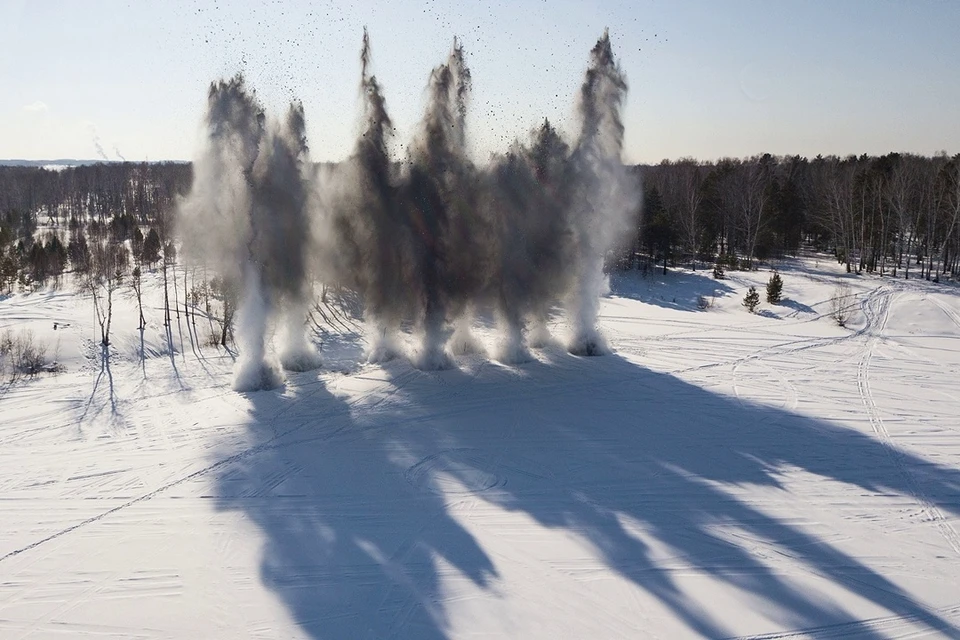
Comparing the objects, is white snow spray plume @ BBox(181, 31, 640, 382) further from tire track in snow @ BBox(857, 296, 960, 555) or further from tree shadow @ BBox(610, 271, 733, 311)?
tree shadow @ BBox(610, 271, 733, 311)

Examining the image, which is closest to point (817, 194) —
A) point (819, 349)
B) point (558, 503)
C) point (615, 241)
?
point (819, 349)

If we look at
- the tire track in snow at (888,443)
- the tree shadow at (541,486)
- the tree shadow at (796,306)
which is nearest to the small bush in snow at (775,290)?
the tree shadow at (796,306)

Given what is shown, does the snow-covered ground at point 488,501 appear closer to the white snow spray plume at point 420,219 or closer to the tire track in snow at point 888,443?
the tire track in snow at point 888,443

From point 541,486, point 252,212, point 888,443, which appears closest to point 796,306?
point 888,443

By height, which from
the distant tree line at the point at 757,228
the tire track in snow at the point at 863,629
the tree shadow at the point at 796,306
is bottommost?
the tire track in snow at the point at 863,629

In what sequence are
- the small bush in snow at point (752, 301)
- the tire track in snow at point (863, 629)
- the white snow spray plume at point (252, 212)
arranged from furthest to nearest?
the small bush in snow at point (752, 301)
the white snow spray plume at point (252, 212)
the tire track in snow at point (863, 629)

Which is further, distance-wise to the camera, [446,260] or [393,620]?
[446,260]

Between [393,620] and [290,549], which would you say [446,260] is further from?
[393,620]
